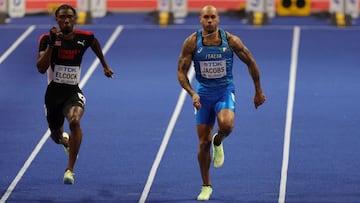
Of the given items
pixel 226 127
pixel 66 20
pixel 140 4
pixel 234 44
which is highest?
pixel 66 20

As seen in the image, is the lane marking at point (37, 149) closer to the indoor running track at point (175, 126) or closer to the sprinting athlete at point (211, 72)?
the indoor running track at point (175, 126)

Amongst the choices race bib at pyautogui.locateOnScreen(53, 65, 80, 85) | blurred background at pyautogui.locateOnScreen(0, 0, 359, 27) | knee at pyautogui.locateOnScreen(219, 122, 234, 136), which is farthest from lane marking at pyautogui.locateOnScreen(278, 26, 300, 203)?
race bib at pyautogui.locateOnScreen(53, 65, 80, 85)

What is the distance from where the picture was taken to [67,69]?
11273 mm

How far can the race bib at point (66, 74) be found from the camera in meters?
11.3

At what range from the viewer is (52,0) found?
20188 millimetres

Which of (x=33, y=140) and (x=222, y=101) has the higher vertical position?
(x=222, y=101)

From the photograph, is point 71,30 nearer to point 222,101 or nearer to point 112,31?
point 222,101

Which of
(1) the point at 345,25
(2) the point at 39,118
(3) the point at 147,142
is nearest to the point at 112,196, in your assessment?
(3) the point at 147,142

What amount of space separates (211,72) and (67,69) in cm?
146

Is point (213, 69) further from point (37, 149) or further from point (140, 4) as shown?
point (140, 4)

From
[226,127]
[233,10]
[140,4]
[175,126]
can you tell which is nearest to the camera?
[226,127]

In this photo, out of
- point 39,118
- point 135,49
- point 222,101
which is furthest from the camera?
point 135,49

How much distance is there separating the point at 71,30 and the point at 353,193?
3.14 metres

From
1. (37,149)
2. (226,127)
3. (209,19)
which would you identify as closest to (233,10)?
(37,149)
